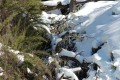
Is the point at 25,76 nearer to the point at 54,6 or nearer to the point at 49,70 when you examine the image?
the point at 49,70

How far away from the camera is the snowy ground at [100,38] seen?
3.94m

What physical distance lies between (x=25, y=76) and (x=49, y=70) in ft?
0.91

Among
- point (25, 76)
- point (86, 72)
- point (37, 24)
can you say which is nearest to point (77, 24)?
point (37, 24)

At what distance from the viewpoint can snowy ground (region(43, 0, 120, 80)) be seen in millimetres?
3941

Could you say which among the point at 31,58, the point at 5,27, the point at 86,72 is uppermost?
the point at 5,27

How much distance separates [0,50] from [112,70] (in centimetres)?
126

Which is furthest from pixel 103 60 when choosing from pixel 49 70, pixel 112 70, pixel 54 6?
pixel 54 6

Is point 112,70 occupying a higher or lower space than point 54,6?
lower

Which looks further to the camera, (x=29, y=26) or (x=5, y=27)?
(x=29, y=26)

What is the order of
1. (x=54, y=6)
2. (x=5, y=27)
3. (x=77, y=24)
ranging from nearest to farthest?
(x=5, y=27)
(x=77, y=24)
(x=54, y=6)

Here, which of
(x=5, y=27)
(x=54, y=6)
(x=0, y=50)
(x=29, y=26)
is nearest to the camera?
(x=0, y=50)

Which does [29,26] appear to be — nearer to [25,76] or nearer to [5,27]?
[5,27]

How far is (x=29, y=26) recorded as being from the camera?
444cm

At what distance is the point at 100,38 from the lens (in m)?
4.31
